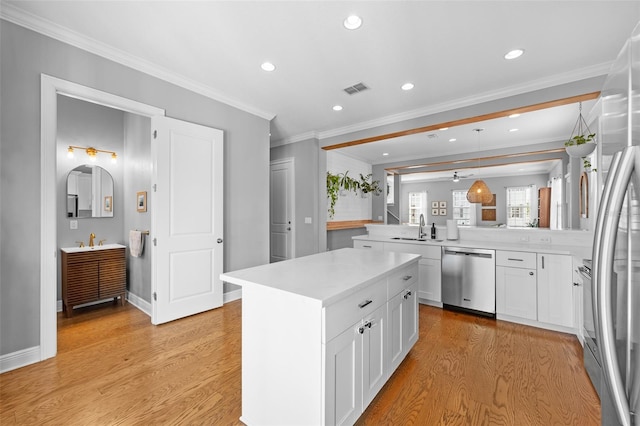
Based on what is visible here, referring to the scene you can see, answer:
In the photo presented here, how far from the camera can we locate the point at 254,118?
4.07 m

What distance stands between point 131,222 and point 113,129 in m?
1.37

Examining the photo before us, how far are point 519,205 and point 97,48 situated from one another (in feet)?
37.7

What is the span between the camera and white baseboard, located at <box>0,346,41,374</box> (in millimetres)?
2105

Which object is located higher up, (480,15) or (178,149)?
(480,15)

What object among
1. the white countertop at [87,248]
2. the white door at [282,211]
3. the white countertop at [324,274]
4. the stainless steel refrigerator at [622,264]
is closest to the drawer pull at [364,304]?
the white countertop at [324,274]

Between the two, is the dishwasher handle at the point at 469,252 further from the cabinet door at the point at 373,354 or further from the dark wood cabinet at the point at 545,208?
the dark wood cabinet at the point at 545,208

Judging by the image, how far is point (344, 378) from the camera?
1424 mm

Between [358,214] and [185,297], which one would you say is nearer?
[185,297]

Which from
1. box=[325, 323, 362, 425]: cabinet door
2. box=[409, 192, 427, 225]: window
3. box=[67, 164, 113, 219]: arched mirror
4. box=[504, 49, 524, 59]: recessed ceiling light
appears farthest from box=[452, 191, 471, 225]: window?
box=[67, 164, 113, 219]: arched mirror

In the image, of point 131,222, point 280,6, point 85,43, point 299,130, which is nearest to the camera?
point 280,6

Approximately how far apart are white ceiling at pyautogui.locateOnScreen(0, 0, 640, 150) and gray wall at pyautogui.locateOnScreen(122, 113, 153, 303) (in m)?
1.01

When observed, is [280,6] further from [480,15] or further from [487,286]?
[487,286]

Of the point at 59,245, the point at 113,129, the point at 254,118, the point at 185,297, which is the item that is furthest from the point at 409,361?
the point at 113,129

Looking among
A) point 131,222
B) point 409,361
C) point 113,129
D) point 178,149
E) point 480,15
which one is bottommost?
point 409,361
